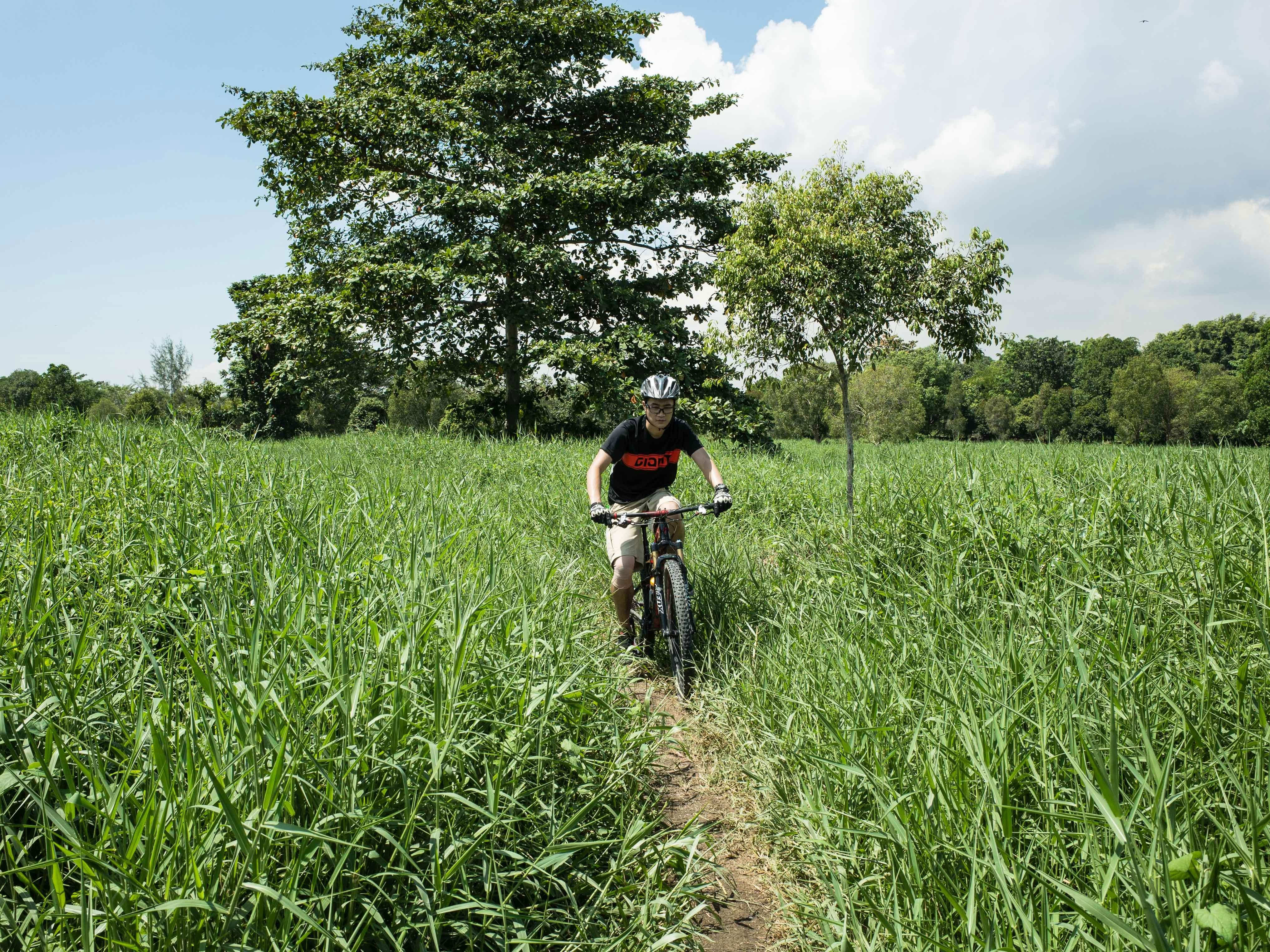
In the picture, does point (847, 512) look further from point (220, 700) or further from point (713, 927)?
point (220, 700)

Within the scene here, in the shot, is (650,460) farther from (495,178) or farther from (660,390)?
(495,178)

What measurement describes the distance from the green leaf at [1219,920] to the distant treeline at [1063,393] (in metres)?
7.07

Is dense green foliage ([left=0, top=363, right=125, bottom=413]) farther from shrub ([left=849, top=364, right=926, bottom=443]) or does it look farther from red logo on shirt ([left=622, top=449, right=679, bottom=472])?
shrub ([left=849, top=364, right=926, bottom=443])

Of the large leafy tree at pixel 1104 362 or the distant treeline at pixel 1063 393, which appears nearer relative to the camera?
the distant treeline at pixel 1063 393

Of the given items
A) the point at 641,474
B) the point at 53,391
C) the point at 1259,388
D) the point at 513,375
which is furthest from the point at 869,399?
the point at 53,391

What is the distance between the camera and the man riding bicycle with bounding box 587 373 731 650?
4.75 m

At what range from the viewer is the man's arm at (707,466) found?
4877 millimetres

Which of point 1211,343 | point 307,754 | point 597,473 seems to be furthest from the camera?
point 1211,343

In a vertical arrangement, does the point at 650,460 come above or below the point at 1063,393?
below

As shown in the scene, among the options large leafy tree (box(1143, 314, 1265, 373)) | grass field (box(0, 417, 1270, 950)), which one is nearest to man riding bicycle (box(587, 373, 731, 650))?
grass field (box(0, 417, 1270, 950))

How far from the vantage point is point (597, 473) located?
4.84m

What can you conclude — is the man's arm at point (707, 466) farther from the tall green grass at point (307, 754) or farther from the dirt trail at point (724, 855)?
the dirt trail at point (724, 855)

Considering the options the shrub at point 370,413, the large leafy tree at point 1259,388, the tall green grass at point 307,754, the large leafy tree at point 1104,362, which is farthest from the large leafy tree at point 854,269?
the large leafy tree at point 1104,362

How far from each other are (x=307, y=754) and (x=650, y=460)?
11.2ft
